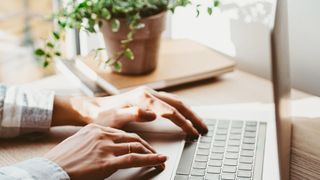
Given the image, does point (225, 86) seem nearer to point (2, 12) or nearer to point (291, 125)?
point (291, 125)

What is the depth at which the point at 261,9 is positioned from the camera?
129cm

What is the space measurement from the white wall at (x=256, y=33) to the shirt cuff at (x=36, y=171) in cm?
57

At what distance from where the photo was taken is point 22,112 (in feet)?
3.36

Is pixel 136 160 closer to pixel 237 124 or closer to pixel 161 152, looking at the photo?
pixel 161 152

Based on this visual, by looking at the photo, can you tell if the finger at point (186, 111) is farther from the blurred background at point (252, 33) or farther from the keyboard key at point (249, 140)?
the blurred background at point (252, 33)

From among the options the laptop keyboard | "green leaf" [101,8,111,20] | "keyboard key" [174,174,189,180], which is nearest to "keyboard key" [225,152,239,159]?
the laptop keyboard

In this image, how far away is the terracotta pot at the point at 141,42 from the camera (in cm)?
115

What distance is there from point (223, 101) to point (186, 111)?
6.9 inches

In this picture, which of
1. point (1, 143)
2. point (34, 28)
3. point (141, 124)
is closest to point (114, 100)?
point (141, 124)

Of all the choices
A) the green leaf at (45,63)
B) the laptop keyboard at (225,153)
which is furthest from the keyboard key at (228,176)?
the green leaf at (45,63)

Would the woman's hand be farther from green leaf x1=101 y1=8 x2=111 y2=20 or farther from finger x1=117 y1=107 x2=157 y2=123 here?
green leaf x1=101 y1=8 x2=111 y2=20

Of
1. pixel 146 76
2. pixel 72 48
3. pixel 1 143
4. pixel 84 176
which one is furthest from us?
pixel 72 48

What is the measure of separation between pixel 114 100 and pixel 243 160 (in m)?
0.31

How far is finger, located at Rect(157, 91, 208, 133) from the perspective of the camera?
1.01 m
